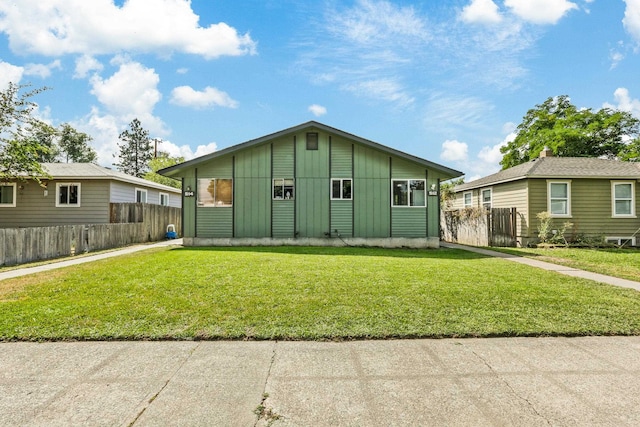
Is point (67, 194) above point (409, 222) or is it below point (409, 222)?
above

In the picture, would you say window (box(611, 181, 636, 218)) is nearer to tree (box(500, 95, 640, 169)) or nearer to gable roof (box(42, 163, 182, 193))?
tree (box(500, 95, 640, 169))

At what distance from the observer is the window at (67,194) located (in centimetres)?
1619

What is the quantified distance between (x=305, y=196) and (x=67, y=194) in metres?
12.2

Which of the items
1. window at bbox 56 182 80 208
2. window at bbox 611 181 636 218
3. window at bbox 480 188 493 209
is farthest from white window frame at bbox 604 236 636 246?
window at bbox 56 182 80 208

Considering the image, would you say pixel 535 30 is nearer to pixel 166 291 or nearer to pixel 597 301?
pixel 597 301

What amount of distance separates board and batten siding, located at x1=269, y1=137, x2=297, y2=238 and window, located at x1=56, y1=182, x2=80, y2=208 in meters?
10.3

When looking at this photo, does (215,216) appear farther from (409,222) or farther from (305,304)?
(305,304)

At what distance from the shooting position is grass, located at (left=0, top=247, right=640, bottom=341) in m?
3.80

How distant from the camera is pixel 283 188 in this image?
44.2 ft

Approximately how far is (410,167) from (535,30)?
778 cm

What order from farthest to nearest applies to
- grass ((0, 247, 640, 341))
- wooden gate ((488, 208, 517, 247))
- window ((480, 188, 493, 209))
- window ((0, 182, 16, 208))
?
window ((480, 188, 493, 209)) < window ((0, 182, 16, 208)) < wooden gate ((488, 208, 517, 247)) < grass ((0, 247, 640, 341))

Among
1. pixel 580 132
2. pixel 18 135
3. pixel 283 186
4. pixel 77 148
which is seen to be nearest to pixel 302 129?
pixel 283 186

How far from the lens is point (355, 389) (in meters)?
2.57

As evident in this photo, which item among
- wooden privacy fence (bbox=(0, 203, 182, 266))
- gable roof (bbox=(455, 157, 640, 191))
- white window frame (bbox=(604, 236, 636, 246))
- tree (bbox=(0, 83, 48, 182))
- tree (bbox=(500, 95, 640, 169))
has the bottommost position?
white window frame (bbox=(604, 236, 636, 246))
